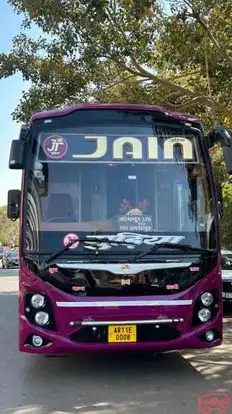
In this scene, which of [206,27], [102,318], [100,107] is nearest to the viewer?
[102,318]

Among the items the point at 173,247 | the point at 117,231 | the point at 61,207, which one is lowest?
the point at 173,247

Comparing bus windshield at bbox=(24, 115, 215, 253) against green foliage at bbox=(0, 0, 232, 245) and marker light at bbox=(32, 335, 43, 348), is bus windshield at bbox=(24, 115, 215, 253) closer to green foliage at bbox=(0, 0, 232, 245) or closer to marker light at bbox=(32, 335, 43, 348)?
marker light at bbox=(32, 335, 43, 348)

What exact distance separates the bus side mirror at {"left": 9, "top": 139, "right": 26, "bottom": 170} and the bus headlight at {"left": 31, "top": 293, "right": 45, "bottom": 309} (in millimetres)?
1489

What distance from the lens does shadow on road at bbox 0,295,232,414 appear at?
565 cm

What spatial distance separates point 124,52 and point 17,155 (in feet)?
18.9

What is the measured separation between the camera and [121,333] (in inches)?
253

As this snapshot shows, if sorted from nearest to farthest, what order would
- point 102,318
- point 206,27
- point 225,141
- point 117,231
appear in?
point 102,318 < point 117,231 < point 225,141 < point 206,27

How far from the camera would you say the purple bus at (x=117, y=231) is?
6438mm

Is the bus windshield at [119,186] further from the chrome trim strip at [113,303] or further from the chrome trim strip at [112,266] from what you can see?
the chrome trim strip at [113,303]

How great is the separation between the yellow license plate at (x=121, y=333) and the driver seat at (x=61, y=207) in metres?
1.31

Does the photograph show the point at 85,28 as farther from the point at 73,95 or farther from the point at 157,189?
the point at 157,189

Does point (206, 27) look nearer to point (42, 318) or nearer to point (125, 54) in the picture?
point (125, 54)

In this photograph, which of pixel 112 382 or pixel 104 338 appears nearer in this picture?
pixel 104 338

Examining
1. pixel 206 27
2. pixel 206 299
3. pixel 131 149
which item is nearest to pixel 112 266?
pixel 206 299
